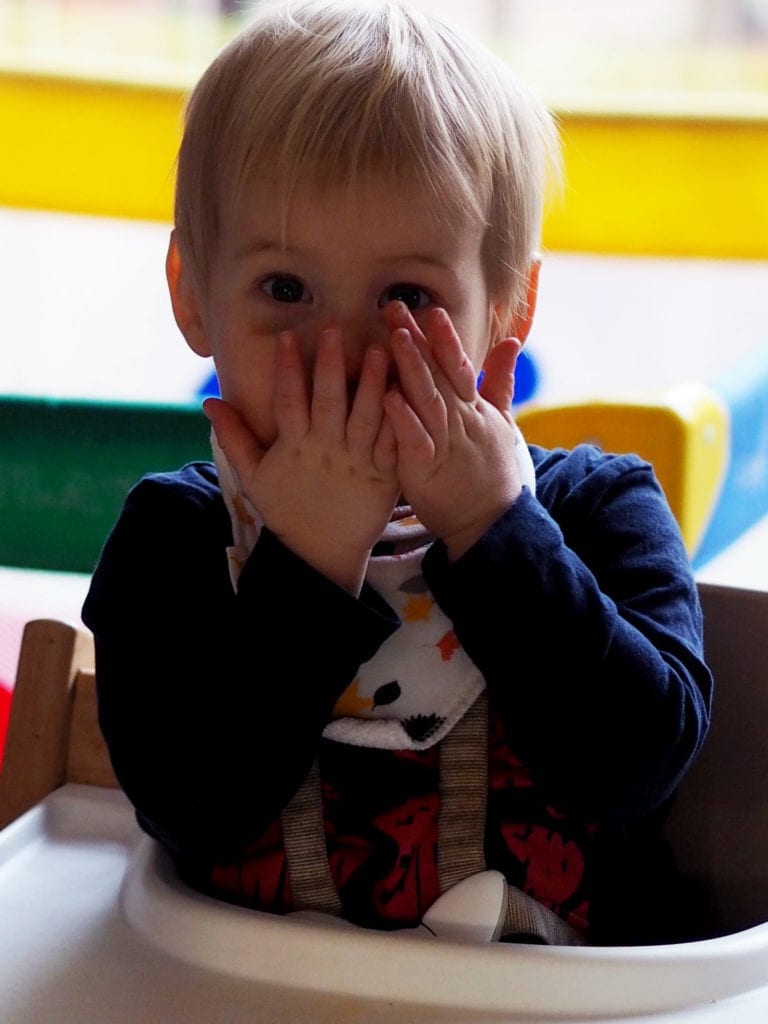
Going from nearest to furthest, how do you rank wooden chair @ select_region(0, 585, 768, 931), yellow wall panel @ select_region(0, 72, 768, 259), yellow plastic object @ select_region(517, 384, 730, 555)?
wooden chair @ select_region(0, 585, 768, 931) < yellow plastic object @ select_region(517, 384, 730, 555) < yellow wall panel @ select_region(0, 72, 768, 259)

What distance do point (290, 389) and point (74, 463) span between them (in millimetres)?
869

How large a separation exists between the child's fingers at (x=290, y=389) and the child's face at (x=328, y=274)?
0.9 inches

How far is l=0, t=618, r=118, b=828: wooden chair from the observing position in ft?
2.34

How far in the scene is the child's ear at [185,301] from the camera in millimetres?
663

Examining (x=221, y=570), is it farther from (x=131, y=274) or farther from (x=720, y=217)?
(x=131, y=274)

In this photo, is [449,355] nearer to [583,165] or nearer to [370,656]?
[370,656]

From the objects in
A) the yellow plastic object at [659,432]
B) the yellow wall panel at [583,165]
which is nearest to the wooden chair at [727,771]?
the yellow plastic object at [659,432]

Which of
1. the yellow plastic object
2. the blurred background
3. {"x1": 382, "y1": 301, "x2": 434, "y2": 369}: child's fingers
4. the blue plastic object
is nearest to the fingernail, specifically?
{"x1": 382, "y1": 301, "x2": 434, "y2": 369}: child's fingers

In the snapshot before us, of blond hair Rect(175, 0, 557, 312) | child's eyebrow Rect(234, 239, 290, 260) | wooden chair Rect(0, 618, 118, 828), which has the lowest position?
wooden chair Rect(0, 618, 118, 828)

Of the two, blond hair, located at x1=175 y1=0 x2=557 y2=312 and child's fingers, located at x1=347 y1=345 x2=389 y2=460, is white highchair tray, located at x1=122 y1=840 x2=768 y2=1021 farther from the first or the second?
blond hair, located at x1=175 y1=0 x2=557 y2=312

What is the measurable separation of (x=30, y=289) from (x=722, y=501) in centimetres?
169

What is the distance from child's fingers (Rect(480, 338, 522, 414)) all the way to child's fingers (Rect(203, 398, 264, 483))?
4.2 inches

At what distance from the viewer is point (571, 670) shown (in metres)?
0.55

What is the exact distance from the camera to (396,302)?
55cm
